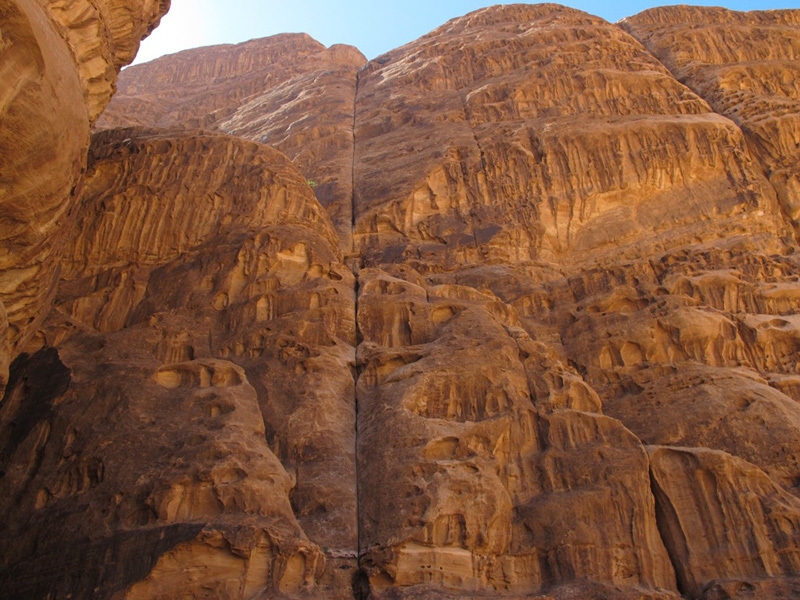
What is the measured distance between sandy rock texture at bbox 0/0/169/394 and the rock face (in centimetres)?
195

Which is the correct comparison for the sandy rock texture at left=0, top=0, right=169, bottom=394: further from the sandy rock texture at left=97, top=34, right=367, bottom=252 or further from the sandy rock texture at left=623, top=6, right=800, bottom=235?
the sandy rock texture at left=623, top=6, right=800, bottom=235

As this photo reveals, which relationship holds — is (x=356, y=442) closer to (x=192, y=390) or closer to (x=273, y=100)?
(x=192, y=390)

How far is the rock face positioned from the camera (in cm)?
1173

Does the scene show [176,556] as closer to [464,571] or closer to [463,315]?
[464,571]

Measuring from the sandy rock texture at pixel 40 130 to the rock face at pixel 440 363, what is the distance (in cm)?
195

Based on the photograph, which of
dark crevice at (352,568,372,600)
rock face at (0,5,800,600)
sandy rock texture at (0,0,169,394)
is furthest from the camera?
rock face at (0,5,800,600)

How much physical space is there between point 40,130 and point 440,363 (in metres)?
8.57

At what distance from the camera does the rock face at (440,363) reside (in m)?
11.7

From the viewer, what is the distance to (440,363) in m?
15.2

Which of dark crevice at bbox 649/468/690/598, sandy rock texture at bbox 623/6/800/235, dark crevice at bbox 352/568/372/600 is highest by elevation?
sandy rock texture at bbox 623/6/800/235

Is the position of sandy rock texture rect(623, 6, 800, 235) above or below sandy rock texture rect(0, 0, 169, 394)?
above

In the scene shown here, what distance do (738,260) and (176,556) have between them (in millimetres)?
18459

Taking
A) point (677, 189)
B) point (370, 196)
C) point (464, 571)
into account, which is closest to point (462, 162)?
point (370, 196)

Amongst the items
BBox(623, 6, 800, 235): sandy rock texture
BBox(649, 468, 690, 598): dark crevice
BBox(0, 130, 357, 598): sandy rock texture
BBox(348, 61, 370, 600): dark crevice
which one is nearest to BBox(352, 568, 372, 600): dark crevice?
BBox(348, 61, 370, 600): dark crevice
